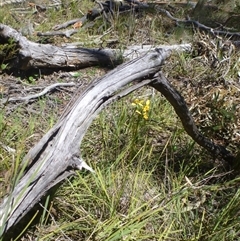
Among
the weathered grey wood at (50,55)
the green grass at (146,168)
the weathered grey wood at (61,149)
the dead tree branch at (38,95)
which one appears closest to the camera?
the weathered grey wood at (61,149)

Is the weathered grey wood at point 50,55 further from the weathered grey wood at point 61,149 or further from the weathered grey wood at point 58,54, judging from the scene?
the weathered grey wood at point 61,149

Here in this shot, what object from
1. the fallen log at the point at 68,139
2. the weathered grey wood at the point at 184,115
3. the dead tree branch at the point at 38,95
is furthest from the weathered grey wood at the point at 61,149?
the dead tree branch at the point at 38,95

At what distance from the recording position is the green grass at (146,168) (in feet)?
8.16

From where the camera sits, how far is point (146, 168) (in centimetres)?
310

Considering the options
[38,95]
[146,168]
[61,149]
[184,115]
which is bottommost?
[146,168]

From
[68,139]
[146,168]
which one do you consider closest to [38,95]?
[146,168]

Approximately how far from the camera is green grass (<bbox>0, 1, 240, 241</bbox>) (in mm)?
2486

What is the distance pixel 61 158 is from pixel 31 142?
1.21m

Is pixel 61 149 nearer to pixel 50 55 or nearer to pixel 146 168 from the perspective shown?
pixel 146 168

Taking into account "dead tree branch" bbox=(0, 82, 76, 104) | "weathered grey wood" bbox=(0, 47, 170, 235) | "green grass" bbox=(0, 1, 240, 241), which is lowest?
Answer: "green grass" bbox=(0, 1, 240, 241)

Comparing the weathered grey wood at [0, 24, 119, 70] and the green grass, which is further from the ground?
the weathered grey wood at [0, 24, 119, 70]

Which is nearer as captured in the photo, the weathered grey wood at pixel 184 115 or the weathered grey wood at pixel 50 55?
the weathered grey wood at pixel 184 115

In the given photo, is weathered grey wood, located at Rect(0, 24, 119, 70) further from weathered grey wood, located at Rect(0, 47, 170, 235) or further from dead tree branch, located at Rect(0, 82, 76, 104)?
weathered grey wood, located at Rect(0, 47, 170, 235)

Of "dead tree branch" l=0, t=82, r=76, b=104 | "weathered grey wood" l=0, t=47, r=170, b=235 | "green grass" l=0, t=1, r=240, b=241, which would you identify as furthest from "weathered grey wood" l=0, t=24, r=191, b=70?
"weathered grey wood" l=0, t=47, r=170, b=235
